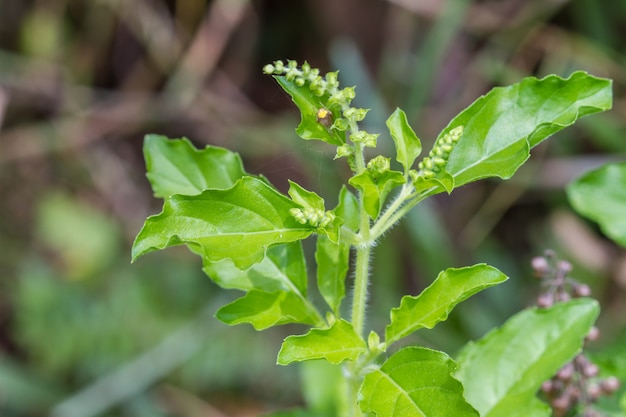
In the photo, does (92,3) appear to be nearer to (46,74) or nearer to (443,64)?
(46,74)

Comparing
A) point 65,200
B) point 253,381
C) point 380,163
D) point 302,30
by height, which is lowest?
point 253,381

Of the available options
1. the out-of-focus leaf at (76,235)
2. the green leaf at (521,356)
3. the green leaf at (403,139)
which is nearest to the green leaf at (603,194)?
the green leaf at (521,356)

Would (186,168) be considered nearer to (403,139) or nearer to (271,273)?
(271,273)

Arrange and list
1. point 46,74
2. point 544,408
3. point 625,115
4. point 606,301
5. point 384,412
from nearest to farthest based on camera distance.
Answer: point 384,412 → point 544,408 → point 606,301 → point 625,115 → point 46,74

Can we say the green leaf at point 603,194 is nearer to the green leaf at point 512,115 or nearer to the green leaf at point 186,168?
the green leaf at point 512,115

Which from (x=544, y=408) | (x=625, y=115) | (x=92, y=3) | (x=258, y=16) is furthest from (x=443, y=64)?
(x=544, y=408)

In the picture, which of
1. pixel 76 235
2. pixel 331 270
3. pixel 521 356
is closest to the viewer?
pixel 331 270

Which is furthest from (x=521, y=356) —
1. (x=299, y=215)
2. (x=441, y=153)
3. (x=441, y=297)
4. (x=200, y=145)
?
(x=200, y=145)
